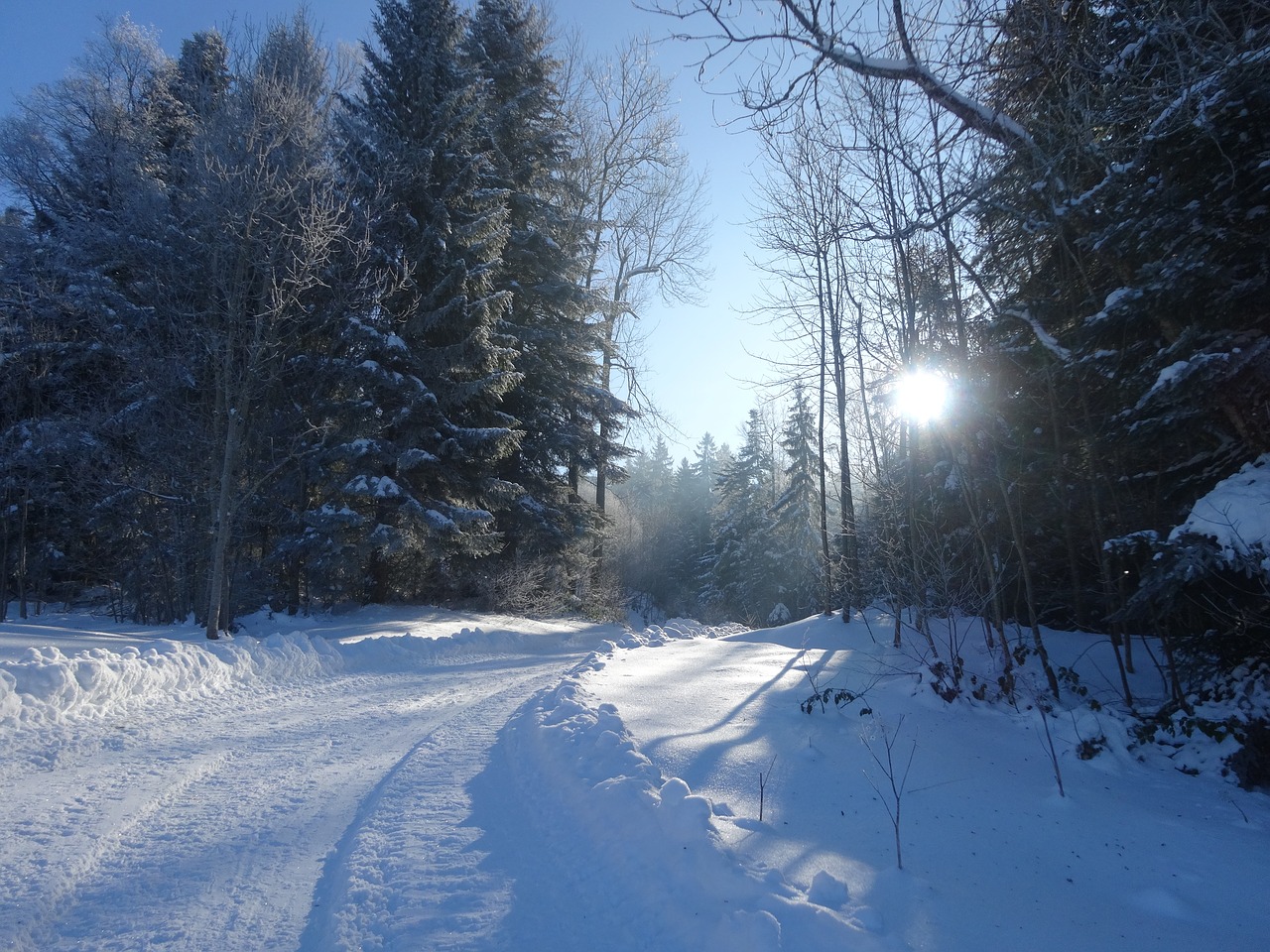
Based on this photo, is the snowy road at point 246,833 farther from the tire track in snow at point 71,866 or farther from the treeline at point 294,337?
the treeline at point 294,337

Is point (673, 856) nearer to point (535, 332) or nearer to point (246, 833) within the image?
point (246, 833)

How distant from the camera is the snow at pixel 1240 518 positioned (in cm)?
479

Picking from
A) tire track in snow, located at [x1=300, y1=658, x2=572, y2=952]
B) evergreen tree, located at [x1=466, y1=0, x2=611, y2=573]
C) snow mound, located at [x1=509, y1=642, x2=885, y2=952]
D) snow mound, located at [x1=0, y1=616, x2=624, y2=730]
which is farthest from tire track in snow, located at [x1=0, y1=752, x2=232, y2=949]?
evergreen tree, located at [x1=466, y1=0, x2=611, y2=573]

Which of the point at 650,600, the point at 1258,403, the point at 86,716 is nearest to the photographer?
the point at 1258,403

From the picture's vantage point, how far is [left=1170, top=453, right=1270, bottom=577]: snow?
479 centimetres

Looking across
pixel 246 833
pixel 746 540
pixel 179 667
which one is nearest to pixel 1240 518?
pixel 246 833

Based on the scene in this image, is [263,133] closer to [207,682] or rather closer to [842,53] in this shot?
[207,682]

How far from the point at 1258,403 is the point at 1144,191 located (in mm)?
2292

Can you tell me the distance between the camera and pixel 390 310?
14.9 meters

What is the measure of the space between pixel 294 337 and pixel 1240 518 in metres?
13.9

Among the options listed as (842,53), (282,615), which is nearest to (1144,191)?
(842,53)

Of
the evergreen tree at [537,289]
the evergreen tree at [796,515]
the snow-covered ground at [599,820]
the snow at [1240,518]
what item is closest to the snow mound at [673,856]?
the snow-covered ground at [599,820]

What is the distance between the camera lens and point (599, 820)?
395 centimetres

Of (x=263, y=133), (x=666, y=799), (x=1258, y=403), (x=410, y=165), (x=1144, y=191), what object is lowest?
(x=666, y=799)
